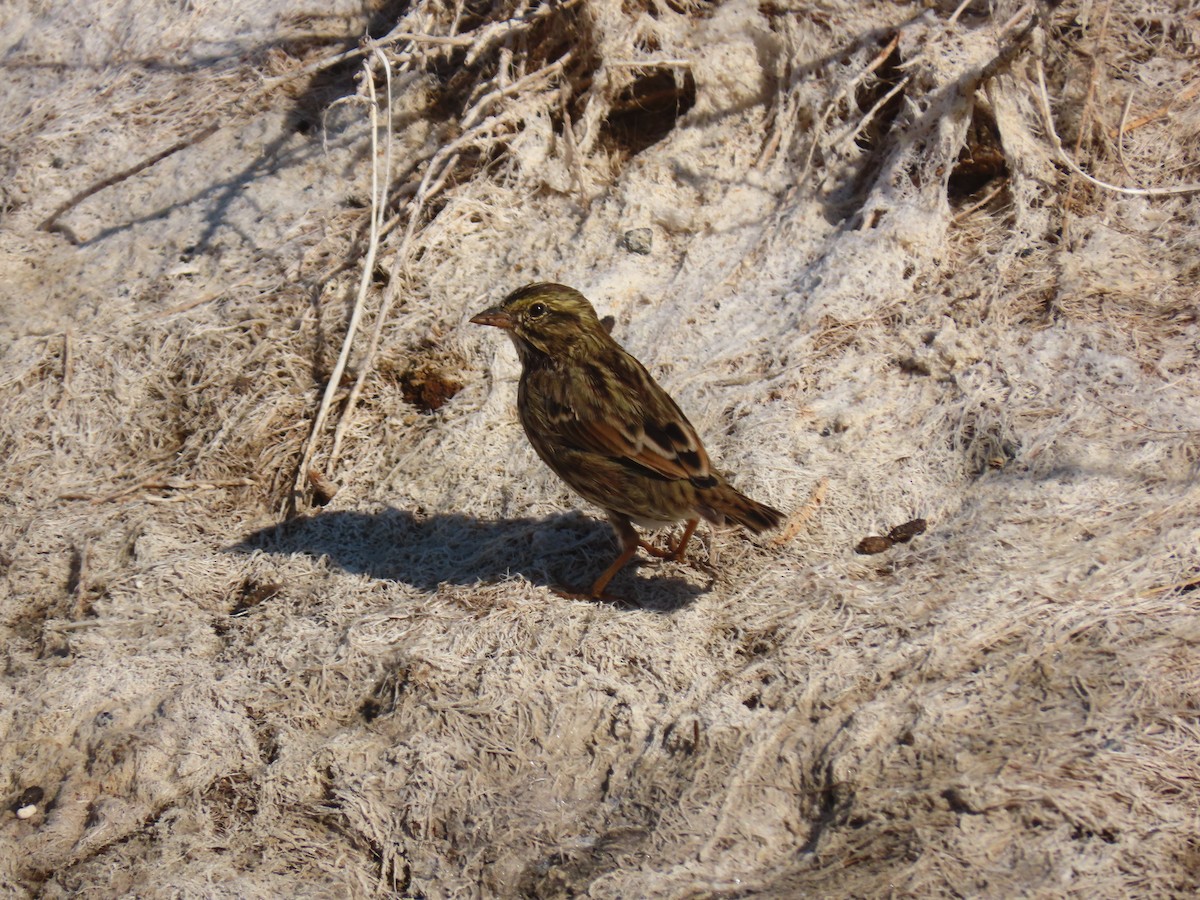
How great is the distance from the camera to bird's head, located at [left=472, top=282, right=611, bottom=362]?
5742 millimetres

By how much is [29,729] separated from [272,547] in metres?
1.41

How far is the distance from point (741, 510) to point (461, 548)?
60.0 inches

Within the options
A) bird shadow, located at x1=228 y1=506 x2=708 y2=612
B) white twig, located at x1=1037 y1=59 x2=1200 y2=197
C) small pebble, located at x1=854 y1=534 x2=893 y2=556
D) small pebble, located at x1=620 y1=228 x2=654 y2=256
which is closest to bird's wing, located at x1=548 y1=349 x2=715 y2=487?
bird shadow, located at x1=228 y1=506 x2=708 y2=612

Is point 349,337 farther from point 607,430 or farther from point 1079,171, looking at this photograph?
point 1079,171

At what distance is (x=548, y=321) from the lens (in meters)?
5.75

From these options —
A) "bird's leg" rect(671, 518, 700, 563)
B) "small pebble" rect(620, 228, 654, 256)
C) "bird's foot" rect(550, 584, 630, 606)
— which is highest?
"small pebble" rect(620, 228, 654, 256)

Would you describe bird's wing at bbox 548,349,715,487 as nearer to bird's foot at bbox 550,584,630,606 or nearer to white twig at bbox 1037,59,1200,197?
bird's foot at bbox 550,584,630,606

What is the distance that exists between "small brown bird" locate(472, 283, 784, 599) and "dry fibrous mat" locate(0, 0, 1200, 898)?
370 millimetres

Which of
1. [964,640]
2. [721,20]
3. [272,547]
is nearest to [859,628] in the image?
[964,640]

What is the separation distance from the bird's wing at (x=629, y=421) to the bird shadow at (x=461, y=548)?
586 mm

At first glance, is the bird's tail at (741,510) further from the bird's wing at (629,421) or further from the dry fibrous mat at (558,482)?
the dry fibrous mat at (558,482)

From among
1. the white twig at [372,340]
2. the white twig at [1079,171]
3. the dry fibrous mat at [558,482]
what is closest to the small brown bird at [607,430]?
the dry fibrous mat at [558,482]

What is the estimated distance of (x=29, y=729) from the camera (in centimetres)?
486

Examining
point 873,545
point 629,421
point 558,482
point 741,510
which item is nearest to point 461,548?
point 558,482
